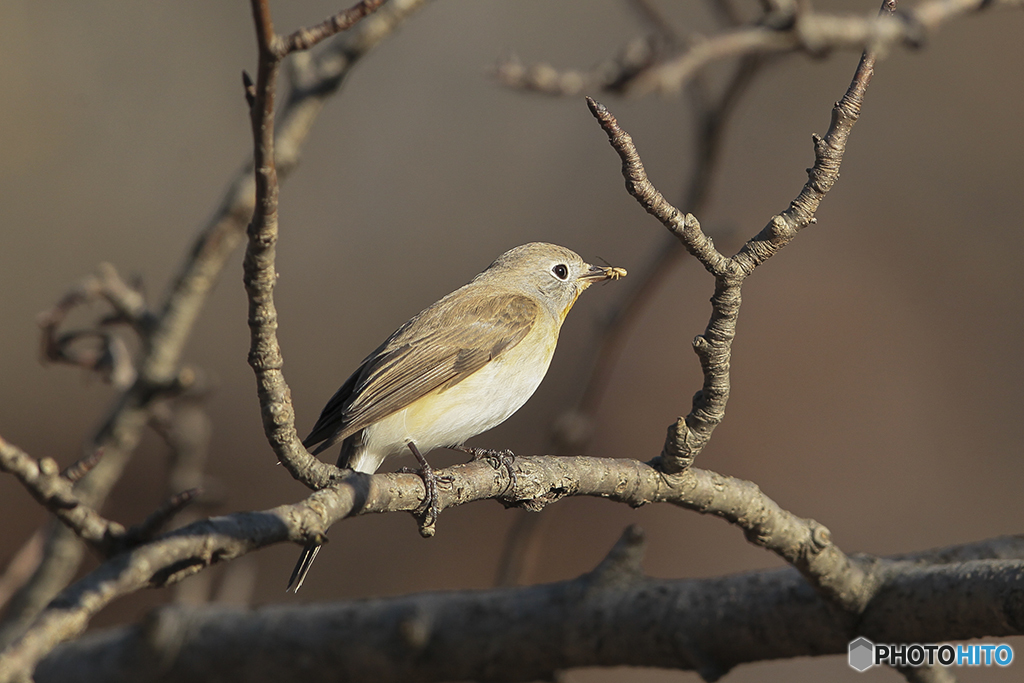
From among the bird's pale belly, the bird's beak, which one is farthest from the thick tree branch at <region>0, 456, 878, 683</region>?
the bird's beak

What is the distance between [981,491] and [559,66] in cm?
499

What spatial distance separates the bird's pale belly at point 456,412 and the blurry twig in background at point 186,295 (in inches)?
39.2

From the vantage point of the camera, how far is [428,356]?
14.7ft

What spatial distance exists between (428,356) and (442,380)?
0.17 metres

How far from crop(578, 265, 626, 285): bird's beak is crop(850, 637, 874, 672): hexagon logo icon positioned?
8.44ft

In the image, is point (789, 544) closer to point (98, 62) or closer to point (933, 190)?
point (933, 190)

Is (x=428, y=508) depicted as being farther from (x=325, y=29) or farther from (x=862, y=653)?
A: (x=862, y=653)

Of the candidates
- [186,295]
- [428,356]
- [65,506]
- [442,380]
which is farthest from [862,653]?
[186,295]

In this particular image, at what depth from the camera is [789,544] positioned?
119 inches

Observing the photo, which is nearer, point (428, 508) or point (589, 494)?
point (428, 508)

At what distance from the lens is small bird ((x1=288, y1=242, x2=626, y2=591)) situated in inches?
162

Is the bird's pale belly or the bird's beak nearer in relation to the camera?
the bird's pale belly

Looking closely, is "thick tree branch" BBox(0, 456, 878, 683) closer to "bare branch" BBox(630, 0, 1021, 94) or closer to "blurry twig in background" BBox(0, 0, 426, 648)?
"bare branch" BBox(630, 0, 1021, 94)

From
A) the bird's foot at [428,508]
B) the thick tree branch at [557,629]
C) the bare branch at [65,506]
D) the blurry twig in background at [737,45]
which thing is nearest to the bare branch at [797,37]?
the blurry twig in background at [737,45]
